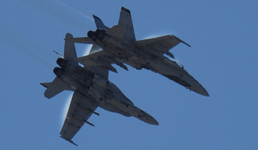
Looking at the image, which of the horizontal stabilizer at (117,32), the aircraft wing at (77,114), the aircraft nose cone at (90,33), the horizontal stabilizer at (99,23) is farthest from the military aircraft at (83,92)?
the horizontal stabilizer at (117,32)

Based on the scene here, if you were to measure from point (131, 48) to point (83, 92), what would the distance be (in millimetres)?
4924

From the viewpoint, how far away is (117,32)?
32.5 m

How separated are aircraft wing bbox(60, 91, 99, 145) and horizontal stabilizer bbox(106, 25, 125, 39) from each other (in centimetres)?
676

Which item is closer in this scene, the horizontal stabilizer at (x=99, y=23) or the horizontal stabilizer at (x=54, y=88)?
the horizontal stabilizer at (x=99, y=23)

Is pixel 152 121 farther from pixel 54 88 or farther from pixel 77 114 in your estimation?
pixel 54 88

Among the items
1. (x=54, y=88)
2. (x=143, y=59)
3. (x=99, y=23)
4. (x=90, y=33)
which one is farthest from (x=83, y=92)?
(x=90, y=33)

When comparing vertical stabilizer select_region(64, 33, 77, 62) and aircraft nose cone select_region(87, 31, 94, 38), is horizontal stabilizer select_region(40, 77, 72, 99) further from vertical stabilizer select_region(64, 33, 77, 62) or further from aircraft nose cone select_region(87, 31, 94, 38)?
aircraft nose cone select_region(87, 31, 94, 38)

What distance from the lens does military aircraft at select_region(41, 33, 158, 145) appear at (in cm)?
3541

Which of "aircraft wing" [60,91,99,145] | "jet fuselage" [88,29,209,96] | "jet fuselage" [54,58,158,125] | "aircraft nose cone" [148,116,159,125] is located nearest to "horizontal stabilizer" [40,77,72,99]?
"jet fuselage" [54,58,158,125]

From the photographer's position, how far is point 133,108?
124 feet

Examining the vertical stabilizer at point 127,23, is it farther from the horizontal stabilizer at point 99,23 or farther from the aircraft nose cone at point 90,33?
the aircraft nose cone at point 90,33

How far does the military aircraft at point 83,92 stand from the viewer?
116 feet

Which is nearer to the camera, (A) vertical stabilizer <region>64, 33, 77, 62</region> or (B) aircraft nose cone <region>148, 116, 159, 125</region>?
(A) vertical stabilizer <region>64, 33, 77, 62</region>

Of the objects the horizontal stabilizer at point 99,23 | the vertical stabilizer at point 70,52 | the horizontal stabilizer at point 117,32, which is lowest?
the vertical stabilizer at point 70,52
